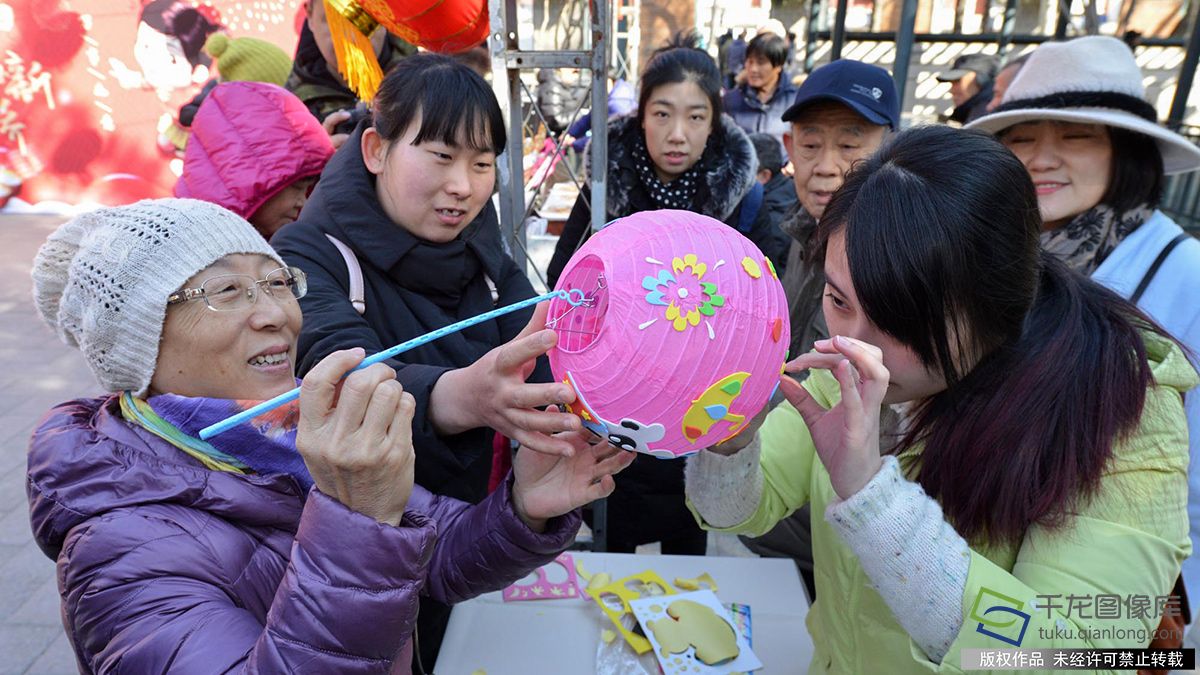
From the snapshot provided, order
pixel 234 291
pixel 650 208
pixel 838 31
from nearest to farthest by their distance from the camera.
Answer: pixel 234 291 < pixel 650 208 < pixel 838 31

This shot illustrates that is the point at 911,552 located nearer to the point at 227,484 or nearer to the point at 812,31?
the point at 227,484

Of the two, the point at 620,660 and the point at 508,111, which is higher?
the point at 508,111

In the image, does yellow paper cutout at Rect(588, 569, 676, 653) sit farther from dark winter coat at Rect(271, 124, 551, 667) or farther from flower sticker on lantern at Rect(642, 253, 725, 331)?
flower sticker on lantern at Rect(642, 253, 725, 331)

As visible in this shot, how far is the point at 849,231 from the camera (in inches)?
49.7

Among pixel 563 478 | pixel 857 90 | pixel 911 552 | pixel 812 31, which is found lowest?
pixel 563 478

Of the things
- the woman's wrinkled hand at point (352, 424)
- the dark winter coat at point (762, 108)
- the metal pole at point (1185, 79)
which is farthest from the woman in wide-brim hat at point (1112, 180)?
the metal pole at point (1185, 79)

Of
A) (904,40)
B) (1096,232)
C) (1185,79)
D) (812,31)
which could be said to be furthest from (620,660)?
(812,31)

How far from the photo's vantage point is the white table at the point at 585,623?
5.76 feet

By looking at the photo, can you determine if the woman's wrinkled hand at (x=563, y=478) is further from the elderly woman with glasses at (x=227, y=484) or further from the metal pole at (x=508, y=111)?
the metal pole at (x=508, y=111)

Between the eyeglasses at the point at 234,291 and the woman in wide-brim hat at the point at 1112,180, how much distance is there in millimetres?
1931

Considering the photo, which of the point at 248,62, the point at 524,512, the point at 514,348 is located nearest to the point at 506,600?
the point at 524,512

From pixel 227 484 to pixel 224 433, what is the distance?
0.11 metres

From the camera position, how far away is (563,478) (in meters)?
1.52

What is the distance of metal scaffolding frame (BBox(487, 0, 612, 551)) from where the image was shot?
8.73 ft
